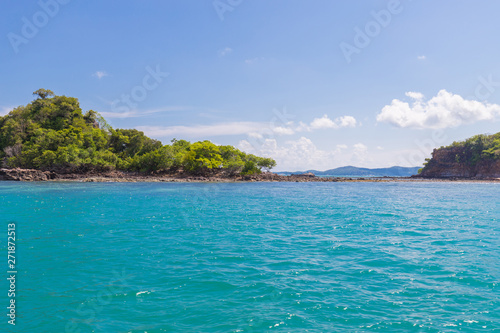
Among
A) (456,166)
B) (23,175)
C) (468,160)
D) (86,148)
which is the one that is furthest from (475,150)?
(23,175)

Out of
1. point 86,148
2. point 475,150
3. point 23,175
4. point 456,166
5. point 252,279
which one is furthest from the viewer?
point 456,166

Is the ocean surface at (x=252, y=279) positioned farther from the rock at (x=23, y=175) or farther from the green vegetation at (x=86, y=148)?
the green vegetation at (x=86, y=148)

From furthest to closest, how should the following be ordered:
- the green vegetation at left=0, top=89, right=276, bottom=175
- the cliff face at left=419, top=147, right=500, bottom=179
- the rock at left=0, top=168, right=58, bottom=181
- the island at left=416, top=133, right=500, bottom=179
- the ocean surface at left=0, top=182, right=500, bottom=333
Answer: the cliff face at left=419, top=147, right=500, bottom=179 < the island at left=416, top=133, right=500, bottom=179 < the green vegetation at left=0, top=89, right=276, bottom=175 < the rock at left=0, top=168, right=58, bottom=181 < the ocean surface at left=0, top=182, right=500, bottom=333

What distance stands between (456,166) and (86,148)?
543 ft

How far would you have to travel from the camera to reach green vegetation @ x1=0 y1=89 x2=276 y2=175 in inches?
3388

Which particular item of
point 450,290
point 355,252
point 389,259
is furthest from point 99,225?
point 450,290

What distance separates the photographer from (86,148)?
307 feet

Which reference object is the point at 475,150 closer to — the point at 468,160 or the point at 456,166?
the point at 468,160

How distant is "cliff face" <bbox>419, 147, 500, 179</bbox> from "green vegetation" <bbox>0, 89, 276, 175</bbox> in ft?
325

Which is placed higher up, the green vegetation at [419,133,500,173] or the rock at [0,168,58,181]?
the green vegetation at [419,133,500,173]

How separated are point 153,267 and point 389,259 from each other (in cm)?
1139

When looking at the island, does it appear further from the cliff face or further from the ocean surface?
the ocean surface

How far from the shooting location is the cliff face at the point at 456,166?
130m

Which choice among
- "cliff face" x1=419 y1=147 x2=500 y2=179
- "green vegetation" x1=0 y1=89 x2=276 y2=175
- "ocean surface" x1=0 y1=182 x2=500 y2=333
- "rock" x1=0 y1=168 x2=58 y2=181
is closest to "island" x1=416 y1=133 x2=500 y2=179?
"cliff face" x1=419 y1=147 x2=500 y2=179
